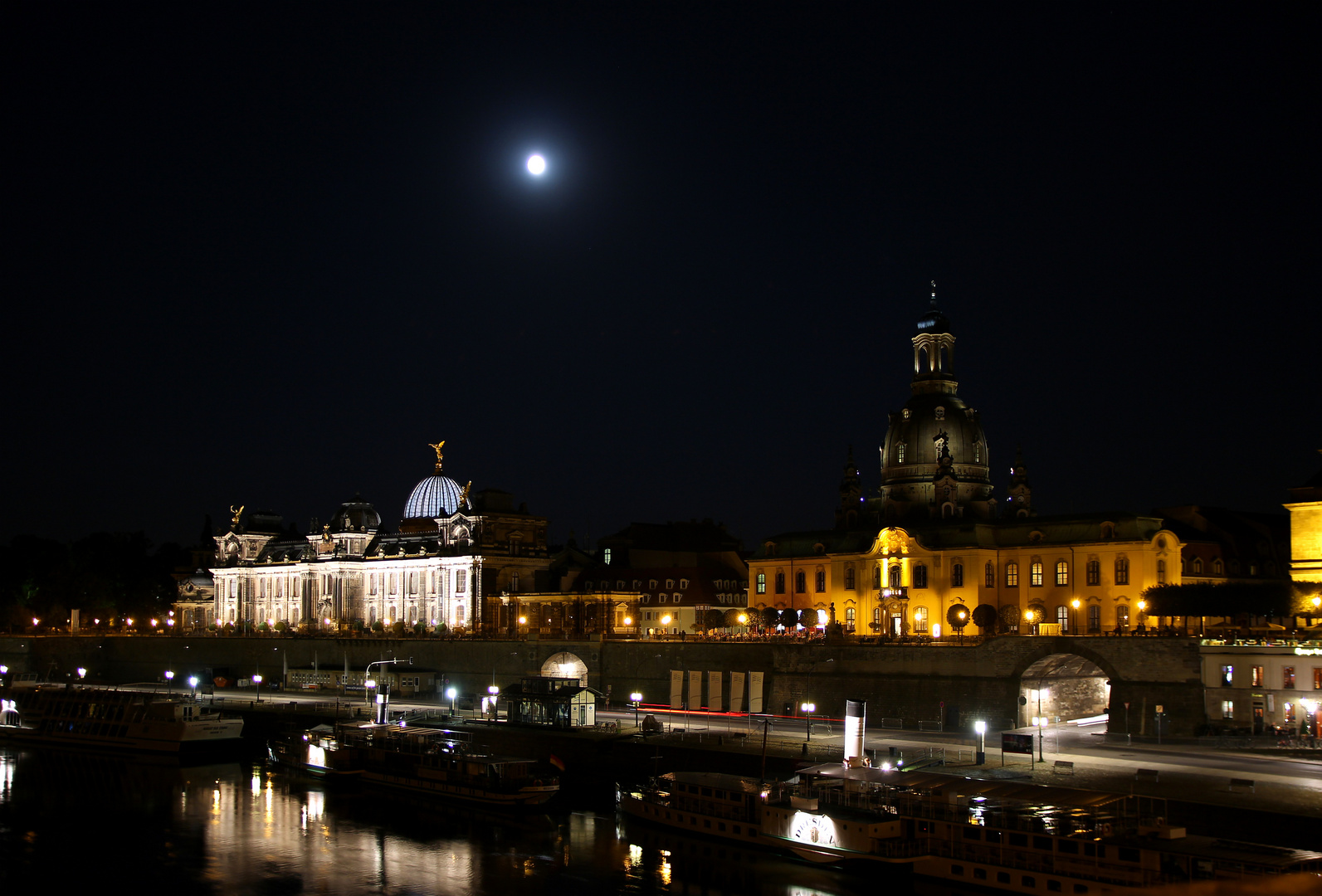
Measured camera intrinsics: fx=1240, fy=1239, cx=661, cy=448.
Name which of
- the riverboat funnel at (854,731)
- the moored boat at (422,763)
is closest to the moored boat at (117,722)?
the moored boat at (422,763)

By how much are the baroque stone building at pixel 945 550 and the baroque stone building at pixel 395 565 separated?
102ft

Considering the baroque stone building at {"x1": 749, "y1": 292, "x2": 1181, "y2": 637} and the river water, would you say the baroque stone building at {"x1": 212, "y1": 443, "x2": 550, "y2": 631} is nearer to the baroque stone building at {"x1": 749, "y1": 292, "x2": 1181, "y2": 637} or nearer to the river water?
the baroque stone building at {"x1": 749, "y1": 292, "x2": 1181, "y2": 637}

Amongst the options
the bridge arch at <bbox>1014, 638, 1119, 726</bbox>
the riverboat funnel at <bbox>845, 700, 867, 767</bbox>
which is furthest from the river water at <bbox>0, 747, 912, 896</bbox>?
the bridge arch at <bbox>1014, 638, 1119, 726</bbox>

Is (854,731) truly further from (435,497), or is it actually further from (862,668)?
(435,497)

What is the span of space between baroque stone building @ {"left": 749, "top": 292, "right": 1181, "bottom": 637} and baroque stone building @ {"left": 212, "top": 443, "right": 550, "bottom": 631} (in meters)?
31.0

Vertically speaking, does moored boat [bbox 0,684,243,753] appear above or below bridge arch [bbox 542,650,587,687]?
below

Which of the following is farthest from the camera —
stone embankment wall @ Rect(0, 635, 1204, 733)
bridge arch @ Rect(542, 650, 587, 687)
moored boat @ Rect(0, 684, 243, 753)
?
bridge arch @ Rect(542, 650, 587, 687)

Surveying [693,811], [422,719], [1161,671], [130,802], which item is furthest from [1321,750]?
[130,802]

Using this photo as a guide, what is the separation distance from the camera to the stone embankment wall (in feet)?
197

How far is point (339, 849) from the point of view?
159 ft

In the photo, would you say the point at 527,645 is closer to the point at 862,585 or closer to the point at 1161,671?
the point at 862,585

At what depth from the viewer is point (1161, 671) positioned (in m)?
59.8

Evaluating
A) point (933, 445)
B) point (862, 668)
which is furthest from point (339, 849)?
point (933, 445)

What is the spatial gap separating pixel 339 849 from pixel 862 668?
33.5 meters
